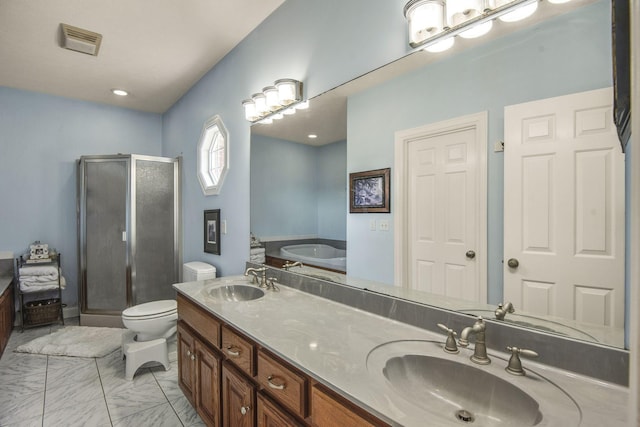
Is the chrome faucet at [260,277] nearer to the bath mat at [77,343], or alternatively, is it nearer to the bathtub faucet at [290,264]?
the bathtub faucet at [290,264]

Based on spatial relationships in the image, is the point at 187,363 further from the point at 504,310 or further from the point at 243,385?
the point at 504,310

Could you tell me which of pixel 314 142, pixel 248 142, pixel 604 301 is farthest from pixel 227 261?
pixel 604 301

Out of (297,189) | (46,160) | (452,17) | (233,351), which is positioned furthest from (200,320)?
(46,160)

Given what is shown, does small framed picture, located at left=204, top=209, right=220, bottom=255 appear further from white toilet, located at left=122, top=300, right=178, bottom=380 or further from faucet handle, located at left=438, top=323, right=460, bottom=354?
faucet handle, located at left=438, top=323, right=460, bottom=354

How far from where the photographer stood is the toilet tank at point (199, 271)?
269cm

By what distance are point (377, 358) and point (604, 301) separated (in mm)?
647

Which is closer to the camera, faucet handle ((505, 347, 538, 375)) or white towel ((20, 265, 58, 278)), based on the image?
faucet handle ((505, 347, 538, 375))

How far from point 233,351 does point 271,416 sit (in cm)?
33

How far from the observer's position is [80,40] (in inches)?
92.6

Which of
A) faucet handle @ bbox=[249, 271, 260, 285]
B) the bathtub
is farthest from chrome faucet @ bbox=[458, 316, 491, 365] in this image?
Result: faucet handle @ bbox=[249, 271, 260, 285]

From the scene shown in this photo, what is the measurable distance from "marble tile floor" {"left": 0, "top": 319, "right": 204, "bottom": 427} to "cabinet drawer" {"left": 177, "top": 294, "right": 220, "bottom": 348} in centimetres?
59

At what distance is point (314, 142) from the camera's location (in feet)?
5.96

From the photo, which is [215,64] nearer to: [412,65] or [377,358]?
[412,65]

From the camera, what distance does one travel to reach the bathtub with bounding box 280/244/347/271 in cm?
165
